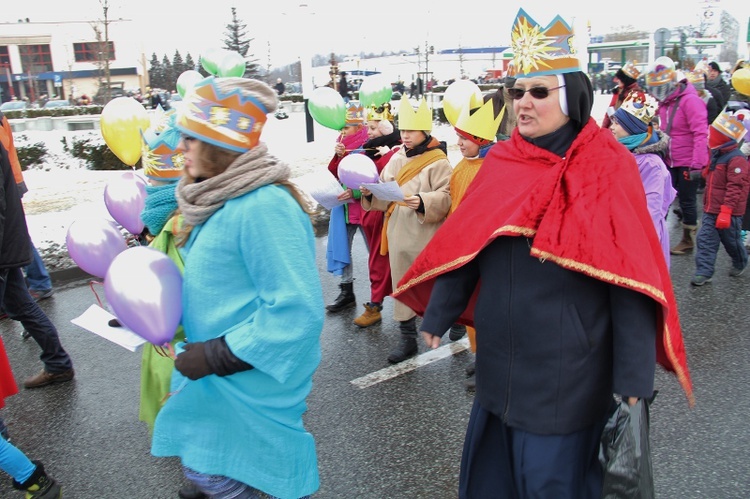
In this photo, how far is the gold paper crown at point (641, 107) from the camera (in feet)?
14.9

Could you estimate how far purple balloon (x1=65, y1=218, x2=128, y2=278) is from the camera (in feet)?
8.36

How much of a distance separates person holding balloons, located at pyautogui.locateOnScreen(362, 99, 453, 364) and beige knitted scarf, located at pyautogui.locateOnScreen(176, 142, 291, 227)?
2333 mm

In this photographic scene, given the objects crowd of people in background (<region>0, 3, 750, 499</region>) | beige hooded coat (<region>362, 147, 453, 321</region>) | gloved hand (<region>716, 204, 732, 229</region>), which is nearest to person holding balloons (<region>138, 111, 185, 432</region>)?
crowd of people in background (<region>0, 3, 750, 499</region>)

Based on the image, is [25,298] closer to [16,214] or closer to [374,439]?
[16,214]

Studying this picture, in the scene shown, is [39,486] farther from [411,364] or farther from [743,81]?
[743,81]

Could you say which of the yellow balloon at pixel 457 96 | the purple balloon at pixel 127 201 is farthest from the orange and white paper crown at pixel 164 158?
the yellow balloon at pixel 457 96

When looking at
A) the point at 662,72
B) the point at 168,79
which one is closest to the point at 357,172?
the point at 662,72

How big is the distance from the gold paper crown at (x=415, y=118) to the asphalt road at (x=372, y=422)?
1.73 meters

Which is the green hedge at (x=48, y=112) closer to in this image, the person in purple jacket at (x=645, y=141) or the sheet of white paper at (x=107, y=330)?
the person in purple jacket at (x=645, y=141)

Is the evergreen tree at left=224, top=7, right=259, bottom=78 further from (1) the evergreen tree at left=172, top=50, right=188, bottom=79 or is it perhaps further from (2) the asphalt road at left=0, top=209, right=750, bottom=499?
(2) the asphalt road at left=0, top=209, right=750, bottom=499

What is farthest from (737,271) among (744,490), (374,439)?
(374,439)

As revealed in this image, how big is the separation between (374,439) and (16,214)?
2756mm

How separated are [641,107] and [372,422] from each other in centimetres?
287

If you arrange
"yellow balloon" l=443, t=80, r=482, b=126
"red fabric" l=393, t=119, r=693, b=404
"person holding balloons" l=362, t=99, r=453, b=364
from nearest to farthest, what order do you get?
"red fabric" l=393, t=119, r=693, b=404 < "person holding balloons" l=362, t=99, r=453, b=364 < "yellow balloon" l=443, t=80, r=482, b=126
